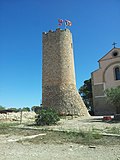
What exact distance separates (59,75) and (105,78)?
1092 cm

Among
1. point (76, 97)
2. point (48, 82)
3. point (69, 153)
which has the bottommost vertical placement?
point (69, 153)

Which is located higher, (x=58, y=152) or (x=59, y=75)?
(x=59, y=75)

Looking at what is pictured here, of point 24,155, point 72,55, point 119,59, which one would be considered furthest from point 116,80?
point 24,155

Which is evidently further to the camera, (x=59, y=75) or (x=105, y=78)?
(x=105, y=78)

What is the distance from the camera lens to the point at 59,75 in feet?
85.5

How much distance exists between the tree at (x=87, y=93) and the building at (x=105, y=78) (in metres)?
7.56

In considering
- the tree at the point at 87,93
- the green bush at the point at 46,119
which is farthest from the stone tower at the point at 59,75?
the tree at the point at 87,93

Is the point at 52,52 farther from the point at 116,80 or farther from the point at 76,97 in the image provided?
the point at 116,80

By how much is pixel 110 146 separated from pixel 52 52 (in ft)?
71.2

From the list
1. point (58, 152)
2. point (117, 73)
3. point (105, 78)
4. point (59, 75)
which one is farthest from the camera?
point (105, 78)

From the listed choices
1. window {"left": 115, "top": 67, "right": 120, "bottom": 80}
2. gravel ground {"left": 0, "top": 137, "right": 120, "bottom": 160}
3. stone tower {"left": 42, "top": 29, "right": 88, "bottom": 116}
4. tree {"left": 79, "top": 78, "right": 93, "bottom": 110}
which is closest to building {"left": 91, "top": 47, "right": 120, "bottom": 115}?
window {"left": 115, "top": 67, "right": 120, "bottom": 80}

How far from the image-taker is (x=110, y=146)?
6.36 meters

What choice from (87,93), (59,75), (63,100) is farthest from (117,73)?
(63,100)

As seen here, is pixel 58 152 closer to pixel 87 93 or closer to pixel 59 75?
pixel 59 75
